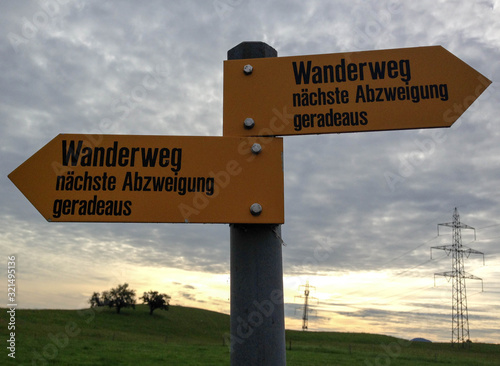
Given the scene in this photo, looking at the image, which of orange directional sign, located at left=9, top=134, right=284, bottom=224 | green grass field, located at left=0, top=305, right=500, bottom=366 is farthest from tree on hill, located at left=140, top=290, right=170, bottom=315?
orange directional sign, located at left=9, top=134, right=284, bottom=224

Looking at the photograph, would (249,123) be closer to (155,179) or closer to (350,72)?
(155,179)

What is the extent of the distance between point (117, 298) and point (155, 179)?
83565 mm

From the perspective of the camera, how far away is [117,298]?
258ft

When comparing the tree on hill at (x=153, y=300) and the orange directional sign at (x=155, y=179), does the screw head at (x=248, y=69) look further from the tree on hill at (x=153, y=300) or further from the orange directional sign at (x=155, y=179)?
the tree on hill at (x=153, y=300)

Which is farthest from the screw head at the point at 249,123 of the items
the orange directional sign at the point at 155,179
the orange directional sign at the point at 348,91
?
the orange directional sign at the point at 155,179

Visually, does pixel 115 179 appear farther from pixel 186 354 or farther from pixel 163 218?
pixel 186 354

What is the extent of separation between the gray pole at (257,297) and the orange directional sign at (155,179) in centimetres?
17

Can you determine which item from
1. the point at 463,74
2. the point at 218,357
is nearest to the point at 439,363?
the point at 218,357

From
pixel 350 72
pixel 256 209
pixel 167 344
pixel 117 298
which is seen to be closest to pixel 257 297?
pixel 256 209

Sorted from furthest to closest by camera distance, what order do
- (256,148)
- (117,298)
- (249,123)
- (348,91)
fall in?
(117,298) < (348,91) < (249,123) < (256,148)

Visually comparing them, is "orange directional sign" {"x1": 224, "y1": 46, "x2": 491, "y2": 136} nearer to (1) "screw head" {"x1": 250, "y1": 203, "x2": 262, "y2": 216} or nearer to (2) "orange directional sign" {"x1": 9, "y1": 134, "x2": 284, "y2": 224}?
(2) "orange directional sign" {"x1": 9, "y1": 134, "x2": 284, "y2": 224}

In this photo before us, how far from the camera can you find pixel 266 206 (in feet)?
9.12

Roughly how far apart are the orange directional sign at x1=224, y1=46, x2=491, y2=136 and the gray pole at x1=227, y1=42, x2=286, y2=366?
0.83 m

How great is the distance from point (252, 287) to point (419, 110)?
1.92m
